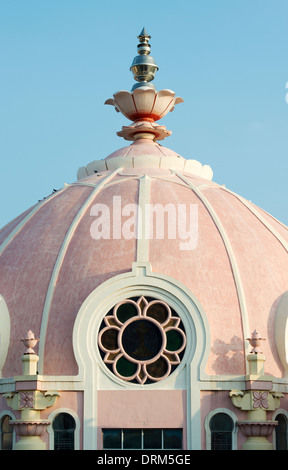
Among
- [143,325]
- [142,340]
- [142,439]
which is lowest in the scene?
[142,439]

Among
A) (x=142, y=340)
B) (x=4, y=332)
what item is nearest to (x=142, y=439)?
(x=142, y=340)

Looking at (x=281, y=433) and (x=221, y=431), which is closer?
(x=221, y=431)

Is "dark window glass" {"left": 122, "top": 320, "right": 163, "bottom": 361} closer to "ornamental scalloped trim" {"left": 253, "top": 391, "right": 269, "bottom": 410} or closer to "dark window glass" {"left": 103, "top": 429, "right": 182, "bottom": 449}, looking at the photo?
"dark window glass" {"left": 103, "top": 429, "right": 182, "bottom": 449}

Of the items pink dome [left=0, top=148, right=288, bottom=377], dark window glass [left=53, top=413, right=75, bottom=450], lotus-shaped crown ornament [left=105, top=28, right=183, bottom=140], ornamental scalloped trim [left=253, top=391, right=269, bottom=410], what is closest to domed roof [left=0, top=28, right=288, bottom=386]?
pink dome [left=0, top=148, right=288, bottom=377]

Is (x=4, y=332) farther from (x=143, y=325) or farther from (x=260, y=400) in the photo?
(x=260, y=400)

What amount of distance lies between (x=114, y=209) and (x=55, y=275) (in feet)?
10.1

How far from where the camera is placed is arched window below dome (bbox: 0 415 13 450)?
2745 cm

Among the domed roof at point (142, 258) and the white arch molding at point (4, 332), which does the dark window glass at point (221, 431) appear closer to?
the domed roof at point (142, 258)

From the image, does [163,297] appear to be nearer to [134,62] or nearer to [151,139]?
[151,139]

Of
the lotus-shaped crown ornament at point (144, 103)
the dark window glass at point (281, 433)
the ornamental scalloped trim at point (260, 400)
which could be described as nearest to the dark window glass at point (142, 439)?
the ornamental scalloped trim at point (260, 400)

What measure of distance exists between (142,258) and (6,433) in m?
6.56

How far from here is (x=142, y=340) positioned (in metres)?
27.2

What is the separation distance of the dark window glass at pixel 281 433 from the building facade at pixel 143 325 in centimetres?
4

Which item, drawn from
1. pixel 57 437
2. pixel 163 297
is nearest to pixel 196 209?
pixel 163 297
